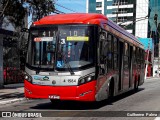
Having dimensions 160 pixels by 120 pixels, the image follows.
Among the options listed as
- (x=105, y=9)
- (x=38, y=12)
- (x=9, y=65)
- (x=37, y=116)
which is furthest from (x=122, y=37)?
(x=105, y=9)

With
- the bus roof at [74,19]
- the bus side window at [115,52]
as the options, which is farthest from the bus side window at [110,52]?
the bus roof at [74,19]

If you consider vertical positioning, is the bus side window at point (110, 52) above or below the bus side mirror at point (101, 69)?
above

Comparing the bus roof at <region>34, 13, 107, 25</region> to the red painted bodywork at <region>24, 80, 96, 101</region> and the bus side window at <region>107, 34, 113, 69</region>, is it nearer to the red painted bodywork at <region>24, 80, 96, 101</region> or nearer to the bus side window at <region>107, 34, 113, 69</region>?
the bus side window at <region>107, 34, 113, 69</region>

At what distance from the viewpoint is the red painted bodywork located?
40.3 feet

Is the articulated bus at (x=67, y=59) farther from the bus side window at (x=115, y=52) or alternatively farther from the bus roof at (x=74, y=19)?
the bus side window at (x=115, y=52)

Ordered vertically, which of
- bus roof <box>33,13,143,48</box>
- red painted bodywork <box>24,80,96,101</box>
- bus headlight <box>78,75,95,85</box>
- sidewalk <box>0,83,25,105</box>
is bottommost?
sidewalk <box>0,83,25,105</box>

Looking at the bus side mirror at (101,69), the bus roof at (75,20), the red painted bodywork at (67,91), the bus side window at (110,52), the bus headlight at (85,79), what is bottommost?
the red painted bodywork at (67,91)

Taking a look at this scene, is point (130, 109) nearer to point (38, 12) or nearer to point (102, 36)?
point (102, 36)

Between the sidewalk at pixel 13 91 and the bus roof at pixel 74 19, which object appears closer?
the bus roof at pixel 74 19

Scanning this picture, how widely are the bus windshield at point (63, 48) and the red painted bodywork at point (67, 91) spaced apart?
2.18ft

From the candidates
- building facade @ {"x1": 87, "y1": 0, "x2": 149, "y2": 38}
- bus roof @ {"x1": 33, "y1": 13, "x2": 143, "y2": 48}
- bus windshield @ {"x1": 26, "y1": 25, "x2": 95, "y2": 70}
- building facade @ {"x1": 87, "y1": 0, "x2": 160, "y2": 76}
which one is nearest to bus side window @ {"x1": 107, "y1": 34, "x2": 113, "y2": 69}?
bus roof @ {"x1": 33, "y1": 13, "x2": 143, "y2": 48}

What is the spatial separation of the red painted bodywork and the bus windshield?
2.18 ft

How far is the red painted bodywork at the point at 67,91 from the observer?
1227cm

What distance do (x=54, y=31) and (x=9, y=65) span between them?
45.1ft
